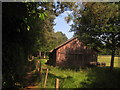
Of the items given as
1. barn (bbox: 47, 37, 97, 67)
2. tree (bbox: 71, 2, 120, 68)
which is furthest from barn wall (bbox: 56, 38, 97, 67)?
tree (bbox: 71, 2, 120, 68)

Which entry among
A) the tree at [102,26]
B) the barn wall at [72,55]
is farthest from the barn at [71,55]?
the tree at [102,26]

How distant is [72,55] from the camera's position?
20031mm

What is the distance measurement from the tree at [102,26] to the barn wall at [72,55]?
644cm

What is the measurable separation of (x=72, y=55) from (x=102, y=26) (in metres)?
8.80

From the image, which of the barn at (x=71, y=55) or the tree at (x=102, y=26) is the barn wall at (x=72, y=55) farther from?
the tree at (x=102, y=26)

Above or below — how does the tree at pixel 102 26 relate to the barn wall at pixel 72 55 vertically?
above

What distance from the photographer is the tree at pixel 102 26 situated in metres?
10.6

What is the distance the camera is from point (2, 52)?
4.56 meters

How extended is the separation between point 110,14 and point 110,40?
340 centimetres

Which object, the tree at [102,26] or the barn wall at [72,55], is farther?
the barn wall at [72,55]

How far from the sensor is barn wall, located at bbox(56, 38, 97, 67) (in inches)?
786

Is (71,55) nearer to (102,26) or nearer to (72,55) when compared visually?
(72,55)

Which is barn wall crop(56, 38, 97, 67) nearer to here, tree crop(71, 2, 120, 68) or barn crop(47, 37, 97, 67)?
barn crop(47, 37, 97, 67)

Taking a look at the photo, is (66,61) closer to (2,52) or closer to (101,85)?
(101,85)
